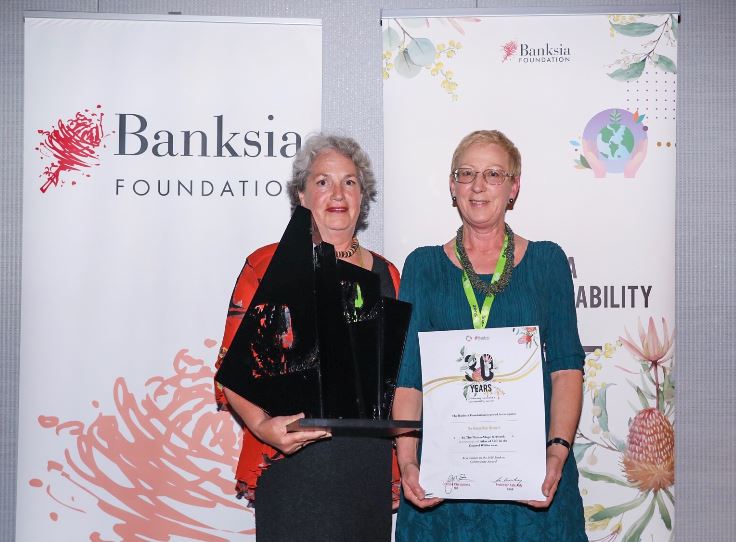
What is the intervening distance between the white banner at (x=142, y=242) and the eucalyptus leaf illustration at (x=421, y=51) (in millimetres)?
383

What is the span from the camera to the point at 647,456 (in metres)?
2.97

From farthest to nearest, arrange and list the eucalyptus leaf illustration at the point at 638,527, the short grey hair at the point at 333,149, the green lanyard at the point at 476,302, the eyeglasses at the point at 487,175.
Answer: the eucalyptus leaf illustration at the point at 638,527, the short grey hair at the point at 333,149, the eyeglasses at the point at 487,175, the green lanyard at the point at 476,302

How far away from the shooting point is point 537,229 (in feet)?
9.96

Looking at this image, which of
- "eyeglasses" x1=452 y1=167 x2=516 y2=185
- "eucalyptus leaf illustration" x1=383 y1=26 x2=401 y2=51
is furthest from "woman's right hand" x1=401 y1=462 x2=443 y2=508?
"eucalyptus leaf illustration" x1=383 y1=26 x2=401 y2=51

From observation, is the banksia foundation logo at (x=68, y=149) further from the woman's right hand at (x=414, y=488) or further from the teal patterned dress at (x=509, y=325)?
the woman's right hand at (x=414, y=488)

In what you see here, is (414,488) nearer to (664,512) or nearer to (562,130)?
(664,512)

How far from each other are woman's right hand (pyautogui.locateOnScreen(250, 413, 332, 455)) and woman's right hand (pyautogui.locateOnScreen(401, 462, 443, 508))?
32cm

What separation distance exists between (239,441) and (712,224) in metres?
2.18

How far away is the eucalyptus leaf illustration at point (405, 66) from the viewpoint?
304cm

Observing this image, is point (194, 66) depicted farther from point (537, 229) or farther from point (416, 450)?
point (416, 450)

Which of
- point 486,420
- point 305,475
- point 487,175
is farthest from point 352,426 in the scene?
point 487,175

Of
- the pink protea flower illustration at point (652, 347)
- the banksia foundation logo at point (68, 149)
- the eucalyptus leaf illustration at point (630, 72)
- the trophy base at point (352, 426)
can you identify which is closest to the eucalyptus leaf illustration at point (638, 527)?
the pink protea flower illustration at point (652, 347)
